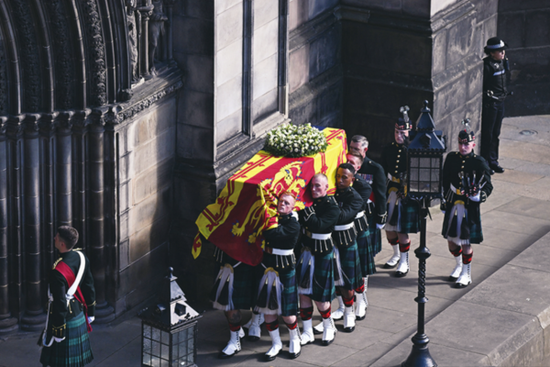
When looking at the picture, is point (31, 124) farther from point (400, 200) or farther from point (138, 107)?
point (400, 200)

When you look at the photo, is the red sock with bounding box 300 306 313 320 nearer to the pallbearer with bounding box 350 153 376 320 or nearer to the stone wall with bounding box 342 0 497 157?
the pallbearer with bounding box 350 153 376 320

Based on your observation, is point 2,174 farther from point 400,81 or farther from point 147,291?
point 400,81

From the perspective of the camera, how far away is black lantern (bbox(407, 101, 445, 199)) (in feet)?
39.3

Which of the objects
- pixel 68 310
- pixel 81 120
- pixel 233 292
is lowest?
pixel 233 292

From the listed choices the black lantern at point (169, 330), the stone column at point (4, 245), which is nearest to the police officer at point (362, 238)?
the black lantern at point (169, 330)

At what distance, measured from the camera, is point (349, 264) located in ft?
43.4

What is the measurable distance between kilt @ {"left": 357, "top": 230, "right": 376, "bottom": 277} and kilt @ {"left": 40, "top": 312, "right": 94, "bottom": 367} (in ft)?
12.1

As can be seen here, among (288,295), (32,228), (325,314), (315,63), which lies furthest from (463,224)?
(32,228)

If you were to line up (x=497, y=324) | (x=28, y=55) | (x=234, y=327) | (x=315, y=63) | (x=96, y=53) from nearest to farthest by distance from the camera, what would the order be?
(x=28, y=55), (x=96, y=53), (x=234, y=327), (x=497, y=324), (x=315, y=63)

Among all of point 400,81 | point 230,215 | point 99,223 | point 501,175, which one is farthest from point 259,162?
point 501,175

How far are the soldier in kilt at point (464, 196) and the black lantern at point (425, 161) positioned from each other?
2.37 metres

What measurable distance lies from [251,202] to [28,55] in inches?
116

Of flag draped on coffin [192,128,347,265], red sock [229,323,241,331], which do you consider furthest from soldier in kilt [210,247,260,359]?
flag draped on coffin [192,128,347,265]

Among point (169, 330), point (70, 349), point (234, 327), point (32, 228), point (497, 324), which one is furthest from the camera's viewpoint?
point (497, 324)
